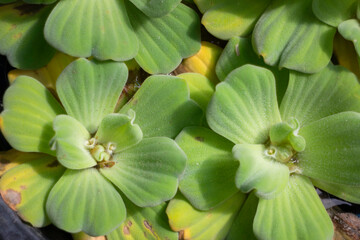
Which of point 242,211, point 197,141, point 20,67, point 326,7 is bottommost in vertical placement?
point 242,211

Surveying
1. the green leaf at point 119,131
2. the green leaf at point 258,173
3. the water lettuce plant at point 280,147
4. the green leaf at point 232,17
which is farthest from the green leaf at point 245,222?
the green leaf at point 232,17

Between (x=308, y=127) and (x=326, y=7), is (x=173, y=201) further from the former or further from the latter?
(x=326, y=7)

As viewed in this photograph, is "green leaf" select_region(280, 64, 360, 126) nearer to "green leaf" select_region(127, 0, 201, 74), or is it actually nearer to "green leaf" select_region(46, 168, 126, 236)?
"green leaf" select_region(127, 0, 201, 74)

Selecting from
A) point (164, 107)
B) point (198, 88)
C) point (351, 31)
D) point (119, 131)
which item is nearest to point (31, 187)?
point (119, 131)

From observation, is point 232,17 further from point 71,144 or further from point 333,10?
point 71,144

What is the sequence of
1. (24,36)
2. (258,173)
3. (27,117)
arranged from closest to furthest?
1. (258,173)
2. (27,117)
3. (24,36)

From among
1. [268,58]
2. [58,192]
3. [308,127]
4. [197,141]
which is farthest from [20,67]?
[308,127]
